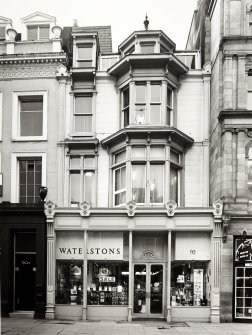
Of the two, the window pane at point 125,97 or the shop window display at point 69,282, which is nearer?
the shop window display at point 69,282

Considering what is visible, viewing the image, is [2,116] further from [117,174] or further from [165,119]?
[165,119]

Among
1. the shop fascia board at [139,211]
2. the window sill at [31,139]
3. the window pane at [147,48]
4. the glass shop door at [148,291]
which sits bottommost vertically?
the glass shop door at [148,291]

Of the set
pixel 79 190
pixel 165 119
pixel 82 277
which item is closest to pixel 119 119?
pixel 165 119

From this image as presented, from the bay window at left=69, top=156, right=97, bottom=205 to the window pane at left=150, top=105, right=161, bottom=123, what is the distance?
285 cm

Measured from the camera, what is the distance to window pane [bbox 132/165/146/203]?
59.3ft

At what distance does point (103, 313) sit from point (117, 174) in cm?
534

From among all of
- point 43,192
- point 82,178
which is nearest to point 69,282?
point 43,192

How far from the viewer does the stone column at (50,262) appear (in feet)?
57.0

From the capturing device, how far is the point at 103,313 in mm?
17359

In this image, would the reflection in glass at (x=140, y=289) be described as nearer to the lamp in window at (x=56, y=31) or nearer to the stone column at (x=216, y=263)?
the stone column at (x=216, y=263)

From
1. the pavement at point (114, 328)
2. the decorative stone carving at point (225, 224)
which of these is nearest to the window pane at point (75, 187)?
the pavement at point (114, 328)

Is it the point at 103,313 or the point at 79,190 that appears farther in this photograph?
the point at 79,190

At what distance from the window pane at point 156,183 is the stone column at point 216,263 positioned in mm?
2239

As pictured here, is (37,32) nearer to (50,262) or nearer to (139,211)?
(139,211)
